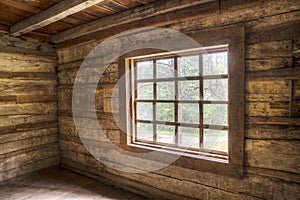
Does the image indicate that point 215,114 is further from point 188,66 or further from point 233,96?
point 188,66

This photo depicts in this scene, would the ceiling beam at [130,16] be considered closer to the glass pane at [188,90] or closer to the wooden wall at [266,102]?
the wooden wall at [266,102]

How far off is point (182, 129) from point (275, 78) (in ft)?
3.29

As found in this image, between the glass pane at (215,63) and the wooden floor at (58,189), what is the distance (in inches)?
65.5

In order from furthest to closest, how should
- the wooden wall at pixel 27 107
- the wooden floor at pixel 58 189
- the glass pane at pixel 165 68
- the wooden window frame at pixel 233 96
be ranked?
the wooden wall at pixel 27 107 → the wooden floor at pixel 58 189 → the glass pane at pixel 165 68 → the wooden window frame at pixel 233 96

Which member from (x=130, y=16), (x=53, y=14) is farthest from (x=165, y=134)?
(x=53, y=14)

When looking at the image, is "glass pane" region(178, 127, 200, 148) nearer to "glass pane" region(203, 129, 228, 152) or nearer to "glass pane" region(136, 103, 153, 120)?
"glass pane" region(203, 129, 228, 152)

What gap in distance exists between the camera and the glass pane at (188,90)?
2014mm

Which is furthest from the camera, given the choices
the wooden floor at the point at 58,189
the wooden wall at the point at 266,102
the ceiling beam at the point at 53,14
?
the wooden floor at the point at 58,189

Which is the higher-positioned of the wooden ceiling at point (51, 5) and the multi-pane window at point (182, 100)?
the wooden ceiling at point (51, 5)

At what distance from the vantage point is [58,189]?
8.09 feet

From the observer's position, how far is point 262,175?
1610mm

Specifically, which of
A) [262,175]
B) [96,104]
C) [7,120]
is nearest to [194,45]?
[262,175]

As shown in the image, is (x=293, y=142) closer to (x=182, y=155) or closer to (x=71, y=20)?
(x=182, y=155)

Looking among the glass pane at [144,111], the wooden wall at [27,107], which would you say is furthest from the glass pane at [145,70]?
the wooden wall at [27,107]
